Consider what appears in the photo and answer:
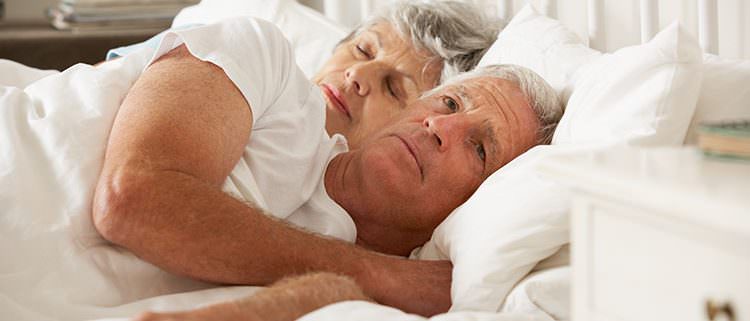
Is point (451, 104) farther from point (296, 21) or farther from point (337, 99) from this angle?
point (296, 21)

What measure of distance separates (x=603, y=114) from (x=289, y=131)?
0.48m

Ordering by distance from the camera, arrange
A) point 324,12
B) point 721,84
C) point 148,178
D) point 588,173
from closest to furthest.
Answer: point 588,173, point 148,178, point 721,84, point 324,12

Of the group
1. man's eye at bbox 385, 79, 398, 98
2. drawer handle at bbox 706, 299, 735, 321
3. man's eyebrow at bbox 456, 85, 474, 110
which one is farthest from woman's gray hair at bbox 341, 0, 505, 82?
drawer handle at bbox 706, 299, 735, 321

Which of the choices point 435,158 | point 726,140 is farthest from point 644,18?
point 726,140

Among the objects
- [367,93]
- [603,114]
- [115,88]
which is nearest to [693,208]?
[603,114]

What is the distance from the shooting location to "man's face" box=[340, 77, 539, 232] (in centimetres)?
159

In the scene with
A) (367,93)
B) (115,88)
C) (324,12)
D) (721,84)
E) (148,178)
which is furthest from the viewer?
(324,12)

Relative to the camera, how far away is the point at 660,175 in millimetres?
798

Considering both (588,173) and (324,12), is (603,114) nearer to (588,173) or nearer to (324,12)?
(588,173)

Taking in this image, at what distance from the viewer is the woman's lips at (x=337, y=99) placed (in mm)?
1988

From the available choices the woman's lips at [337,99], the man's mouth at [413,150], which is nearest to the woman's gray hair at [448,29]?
the woman's lips at [337,99]

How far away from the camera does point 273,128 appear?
161 centimetres

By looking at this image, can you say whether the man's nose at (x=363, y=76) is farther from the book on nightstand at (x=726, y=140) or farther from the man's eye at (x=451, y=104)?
the book on nightstand at (x=726, y=140)

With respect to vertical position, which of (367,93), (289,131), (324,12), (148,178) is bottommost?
(324,12)
